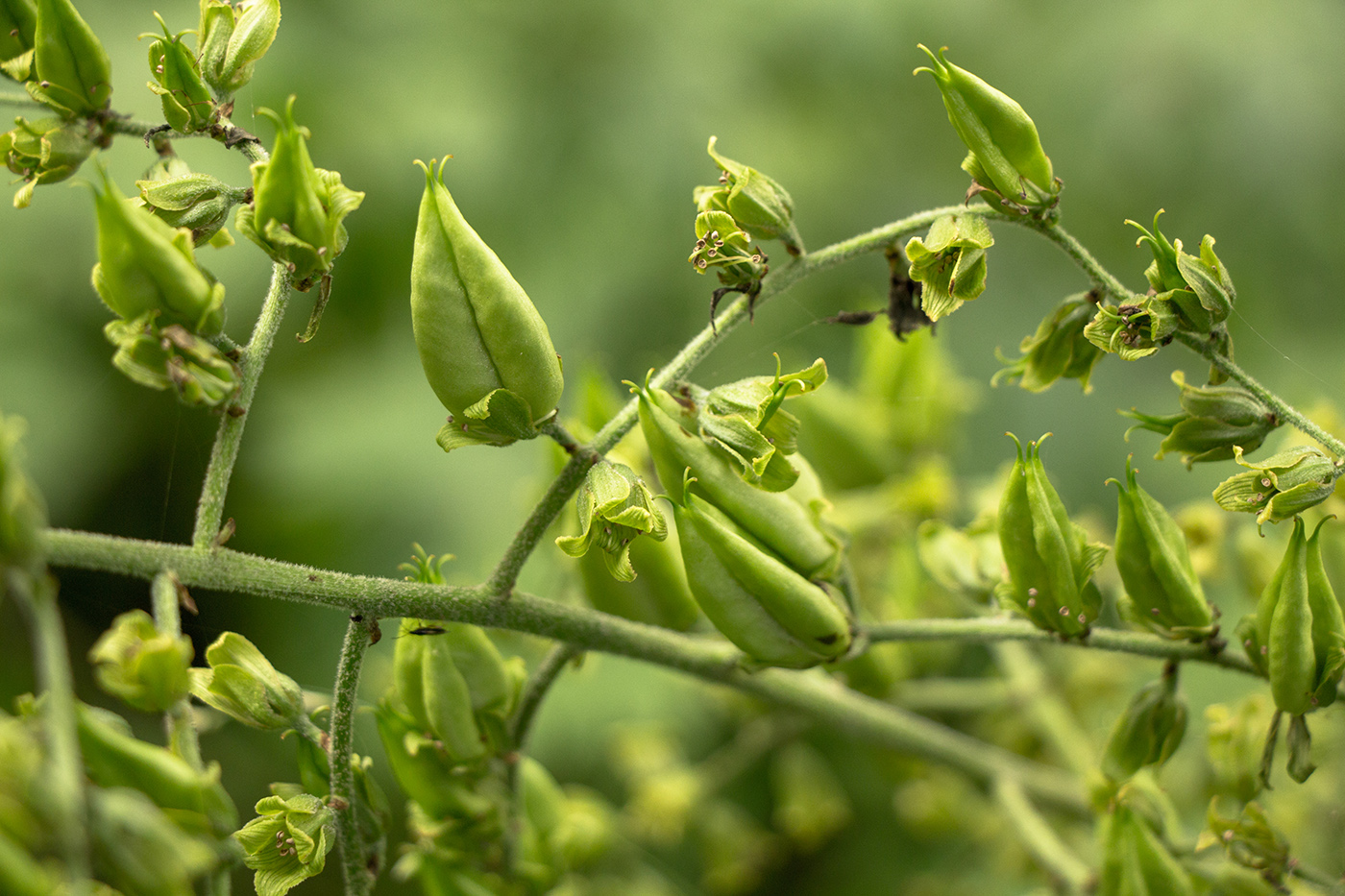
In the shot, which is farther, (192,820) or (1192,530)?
(1192,530)

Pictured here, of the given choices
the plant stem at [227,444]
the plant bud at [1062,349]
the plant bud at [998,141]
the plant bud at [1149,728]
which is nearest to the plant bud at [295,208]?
the plant stem at [227,444]

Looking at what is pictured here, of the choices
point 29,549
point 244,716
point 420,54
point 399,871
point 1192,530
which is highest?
point 420,54

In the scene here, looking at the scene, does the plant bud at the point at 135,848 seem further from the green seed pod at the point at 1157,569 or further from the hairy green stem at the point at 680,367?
the green seed pod at the point at 1157,569

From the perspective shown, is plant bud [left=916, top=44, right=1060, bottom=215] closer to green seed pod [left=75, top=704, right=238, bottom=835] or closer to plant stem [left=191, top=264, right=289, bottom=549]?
plant stem [left=191, top=264, right=289, bottom=549]

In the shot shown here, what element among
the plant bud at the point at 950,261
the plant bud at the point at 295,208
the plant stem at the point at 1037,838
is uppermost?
the plant bud at the point at 295,208

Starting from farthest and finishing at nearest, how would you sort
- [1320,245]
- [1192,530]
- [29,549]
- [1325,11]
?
[1325,11], [1320,245], [1192,530], [29,549]

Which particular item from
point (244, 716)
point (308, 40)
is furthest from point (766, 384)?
point (308, 40)

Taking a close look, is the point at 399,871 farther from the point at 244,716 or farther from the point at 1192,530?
the point at 1192,530
